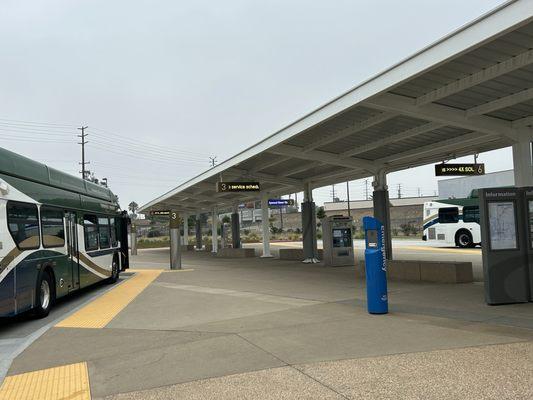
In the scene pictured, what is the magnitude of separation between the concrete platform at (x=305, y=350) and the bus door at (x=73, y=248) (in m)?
2.13

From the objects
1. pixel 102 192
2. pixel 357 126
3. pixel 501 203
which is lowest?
pixel 501 203

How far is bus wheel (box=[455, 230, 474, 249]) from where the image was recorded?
1323 inches

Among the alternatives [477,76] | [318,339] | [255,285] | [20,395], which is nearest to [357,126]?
[477,76]

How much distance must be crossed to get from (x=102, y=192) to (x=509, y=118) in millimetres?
12281

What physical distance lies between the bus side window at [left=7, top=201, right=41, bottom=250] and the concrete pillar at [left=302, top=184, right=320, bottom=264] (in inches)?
581

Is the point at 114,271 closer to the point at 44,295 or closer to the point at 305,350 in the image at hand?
the point at 44,295

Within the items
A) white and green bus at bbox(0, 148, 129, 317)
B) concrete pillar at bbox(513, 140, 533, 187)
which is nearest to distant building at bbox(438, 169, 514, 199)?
concrete pillar at bbox(513, 140, 533, 187)

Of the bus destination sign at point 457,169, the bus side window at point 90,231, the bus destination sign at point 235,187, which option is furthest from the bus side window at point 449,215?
the bus side window at point 90,231

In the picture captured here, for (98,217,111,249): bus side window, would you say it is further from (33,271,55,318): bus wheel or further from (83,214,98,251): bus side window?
(33,271,55,318): bus wheel

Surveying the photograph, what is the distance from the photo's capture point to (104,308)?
11586mm

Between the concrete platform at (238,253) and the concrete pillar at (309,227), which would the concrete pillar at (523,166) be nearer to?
the concrete pillar at (309,227)

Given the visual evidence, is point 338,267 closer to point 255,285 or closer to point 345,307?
point 255,285

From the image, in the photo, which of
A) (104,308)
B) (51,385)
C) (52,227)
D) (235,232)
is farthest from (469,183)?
(51,385)

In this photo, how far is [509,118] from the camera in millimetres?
11781
